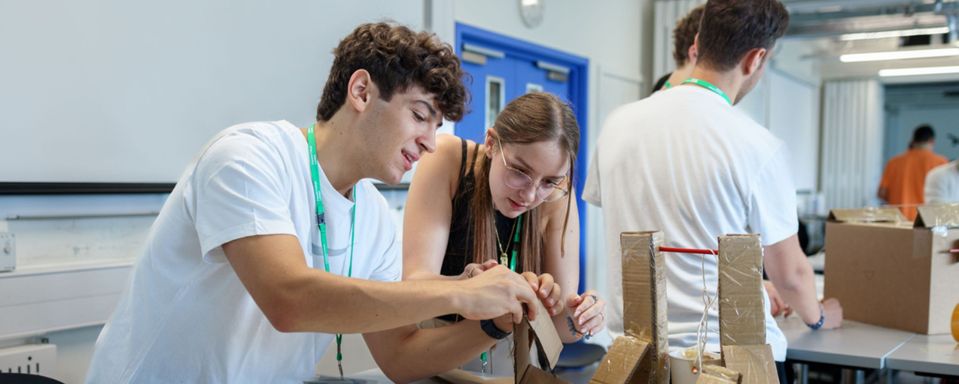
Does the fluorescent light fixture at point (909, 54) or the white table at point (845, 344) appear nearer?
the white table at point (845, 344)

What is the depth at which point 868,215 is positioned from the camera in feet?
7.88

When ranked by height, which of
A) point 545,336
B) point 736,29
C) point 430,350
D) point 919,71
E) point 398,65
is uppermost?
point 919,71

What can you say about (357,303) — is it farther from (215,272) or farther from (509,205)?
(509,205)

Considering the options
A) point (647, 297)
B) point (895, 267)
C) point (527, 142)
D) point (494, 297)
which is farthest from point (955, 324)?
point (494, 297)

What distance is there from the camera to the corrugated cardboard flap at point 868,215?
2373 millimetres

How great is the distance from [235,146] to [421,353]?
1.78 feet

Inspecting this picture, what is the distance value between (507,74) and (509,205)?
282 cm

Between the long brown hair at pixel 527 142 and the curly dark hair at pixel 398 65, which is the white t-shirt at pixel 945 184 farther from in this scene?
the curly dark hair at pixel 398 65

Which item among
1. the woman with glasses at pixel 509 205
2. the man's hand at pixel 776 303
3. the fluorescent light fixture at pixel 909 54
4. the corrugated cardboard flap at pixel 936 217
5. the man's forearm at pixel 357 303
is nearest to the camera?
the man's forearm at pixel 357 303

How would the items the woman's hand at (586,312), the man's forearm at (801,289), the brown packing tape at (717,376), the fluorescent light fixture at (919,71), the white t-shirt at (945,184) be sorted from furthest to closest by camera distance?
the fluorescent light fixture at (919,71) < the white t-shirt at (945,184) < the man's forearm at (801,289) < the woman's hand at (586,312) < the brown packing tape at (717,376)

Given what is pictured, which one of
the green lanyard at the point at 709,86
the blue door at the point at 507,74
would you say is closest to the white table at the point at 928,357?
the green lanyard at the point at 709,86

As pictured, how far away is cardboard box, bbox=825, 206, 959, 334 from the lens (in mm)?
2152

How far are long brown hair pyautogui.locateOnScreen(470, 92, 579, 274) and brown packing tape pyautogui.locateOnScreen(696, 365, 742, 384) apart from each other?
25.5 inches

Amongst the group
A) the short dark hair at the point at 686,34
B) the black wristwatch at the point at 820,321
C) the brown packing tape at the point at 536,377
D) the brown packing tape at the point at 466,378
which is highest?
the short dark hair at the point at 686,34
